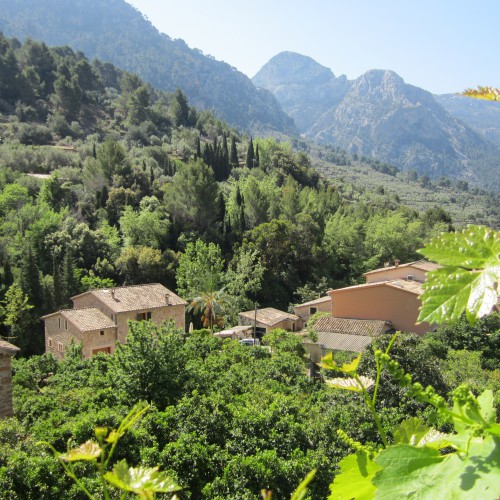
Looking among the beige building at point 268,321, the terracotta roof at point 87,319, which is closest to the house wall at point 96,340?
the terracotta roof at point 87,319

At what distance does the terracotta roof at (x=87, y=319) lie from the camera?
26062 mm

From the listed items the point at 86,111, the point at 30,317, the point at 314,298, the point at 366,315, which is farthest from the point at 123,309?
the point at 86,111

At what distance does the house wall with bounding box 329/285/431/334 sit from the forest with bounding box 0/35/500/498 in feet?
11.0

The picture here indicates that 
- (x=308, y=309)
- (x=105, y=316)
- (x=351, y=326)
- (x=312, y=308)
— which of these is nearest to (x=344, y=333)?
(x=351, y=326)

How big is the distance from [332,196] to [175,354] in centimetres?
4452

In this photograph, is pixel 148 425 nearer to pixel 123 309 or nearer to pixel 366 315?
pixel 123 309

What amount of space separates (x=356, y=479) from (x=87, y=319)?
2752 cm

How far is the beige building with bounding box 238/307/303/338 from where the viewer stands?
3259 centimetres

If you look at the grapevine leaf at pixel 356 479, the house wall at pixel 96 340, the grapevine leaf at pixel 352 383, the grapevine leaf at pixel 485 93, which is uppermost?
the grapevine leaf at pixel 485 93

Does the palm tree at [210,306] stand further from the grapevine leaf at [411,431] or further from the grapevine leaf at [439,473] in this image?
the grapevine leaf at [439,473]

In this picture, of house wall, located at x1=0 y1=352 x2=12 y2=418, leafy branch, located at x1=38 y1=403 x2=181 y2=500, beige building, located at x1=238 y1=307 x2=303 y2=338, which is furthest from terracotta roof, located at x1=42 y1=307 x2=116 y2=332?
leafy branch, located at x1=38 y1=403 x2=181 y2=500

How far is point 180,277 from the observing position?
3553 cm

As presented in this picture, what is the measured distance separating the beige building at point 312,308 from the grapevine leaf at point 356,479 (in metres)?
34.1

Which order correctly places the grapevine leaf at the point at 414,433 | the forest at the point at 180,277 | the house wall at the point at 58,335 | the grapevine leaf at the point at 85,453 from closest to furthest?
the grapevine leaf at the point at 85,453
the grapevine leaf at the point at 414,433
the forest at the point at 180,277
the house wall at the point at 58,335
